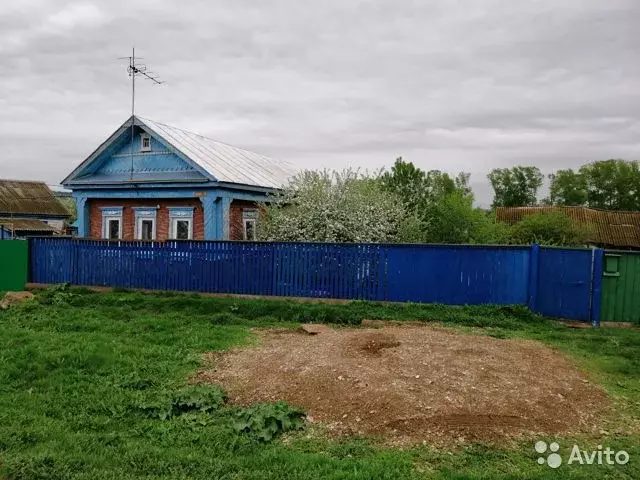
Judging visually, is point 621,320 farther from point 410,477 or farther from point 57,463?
point 57,463

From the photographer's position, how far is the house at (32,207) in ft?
117

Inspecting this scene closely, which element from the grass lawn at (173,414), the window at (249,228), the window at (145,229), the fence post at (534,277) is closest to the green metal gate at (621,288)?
the grass lawn at (173,414)

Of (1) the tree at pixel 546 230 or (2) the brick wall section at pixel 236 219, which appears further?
(1) the tree at pixel 546 230

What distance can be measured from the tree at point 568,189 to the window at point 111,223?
5259cm

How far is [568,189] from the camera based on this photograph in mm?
59875

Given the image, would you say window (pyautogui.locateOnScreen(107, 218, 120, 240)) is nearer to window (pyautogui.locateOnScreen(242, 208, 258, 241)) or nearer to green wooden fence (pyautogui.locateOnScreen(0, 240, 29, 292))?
green wooden fence (pyautogui.locateOnScreen(0, 240, 29, 292))

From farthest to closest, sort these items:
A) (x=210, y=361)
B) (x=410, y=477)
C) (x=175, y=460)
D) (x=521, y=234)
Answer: (x=521, y=234) → (x=210, y=361) → (x=175, y=460) → (x=410, y=477)

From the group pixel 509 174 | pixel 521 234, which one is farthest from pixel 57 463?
pixel 509 174

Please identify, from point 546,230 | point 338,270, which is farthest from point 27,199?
point 546,230

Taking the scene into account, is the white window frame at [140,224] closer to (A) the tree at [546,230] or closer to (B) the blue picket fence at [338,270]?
(B) the blue picket fence at [338,270]

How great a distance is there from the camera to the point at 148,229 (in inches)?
736

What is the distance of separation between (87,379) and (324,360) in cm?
296

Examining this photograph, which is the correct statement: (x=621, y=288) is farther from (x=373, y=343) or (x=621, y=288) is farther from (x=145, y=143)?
(x=145, y=143)

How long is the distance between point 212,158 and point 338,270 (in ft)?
25.6
